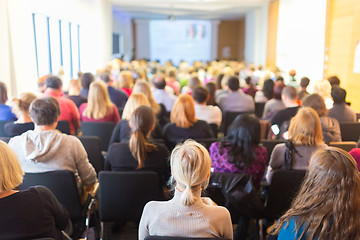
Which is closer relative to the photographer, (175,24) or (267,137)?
(267,137)

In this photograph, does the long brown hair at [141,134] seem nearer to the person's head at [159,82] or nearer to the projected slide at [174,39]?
the person's head at [159,82]

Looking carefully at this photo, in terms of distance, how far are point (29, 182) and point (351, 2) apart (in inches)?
277

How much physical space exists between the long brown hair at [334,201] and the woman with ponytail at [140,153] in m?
1.40

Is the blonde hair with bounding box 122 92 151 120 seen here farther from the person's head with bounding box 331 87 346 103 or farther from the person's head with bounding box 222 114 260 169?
the person's head with bounding box 331 87 346 103

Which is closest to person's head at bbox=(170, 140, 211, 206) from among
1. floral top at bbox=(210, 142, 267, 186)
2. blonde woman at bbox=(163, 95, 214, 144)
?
floral top at bbox=(210, 142, 267, 186)

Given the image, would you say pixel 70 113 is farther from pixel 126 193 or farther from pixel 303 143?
pixel 303 143

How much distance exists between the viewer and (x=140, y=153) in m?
2.49

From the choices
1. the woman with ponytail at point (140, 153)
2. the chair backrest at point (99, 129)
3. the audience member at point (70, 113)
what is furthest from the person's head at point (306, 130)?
the audience member at point (70, 113)

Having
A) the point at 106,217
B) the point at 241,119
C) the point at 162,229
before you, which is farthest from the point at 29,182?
the point at 241,119

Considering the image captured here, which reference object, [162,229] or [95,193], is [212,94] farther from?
[162,229]

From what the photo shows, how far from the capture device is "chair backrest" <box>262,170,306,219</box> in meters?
2.26

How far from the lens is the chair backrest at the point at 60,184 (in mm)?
2217

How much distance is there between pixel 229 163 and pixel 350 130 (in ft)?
6.67

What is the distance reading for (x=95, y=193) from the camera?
273 centimetres
